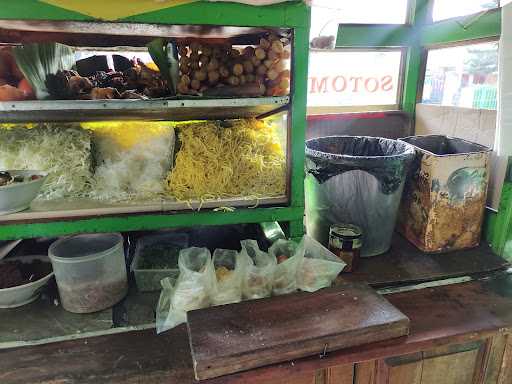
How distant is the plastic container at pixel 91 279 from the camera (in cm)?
172

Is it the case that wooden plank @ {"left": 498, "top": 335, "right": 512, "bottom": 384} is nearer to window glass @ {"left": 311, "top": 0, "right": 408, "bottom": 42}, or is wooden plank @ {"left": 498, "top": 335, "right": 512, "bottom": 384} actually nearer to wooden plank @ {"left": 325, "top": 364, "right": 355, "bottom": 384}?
wooden plank @ {"left": 325, "top": 364, "right": 355, "bottom": 384}

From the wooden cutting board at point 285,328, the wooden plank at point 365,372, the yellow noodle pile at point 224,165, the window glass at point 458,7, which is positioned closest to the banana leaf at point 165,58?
the yellow noodle pile at point 224,165

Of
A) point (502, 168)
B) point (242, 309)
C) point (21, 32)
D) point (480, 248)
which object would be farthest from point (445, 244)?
point (21, 32)

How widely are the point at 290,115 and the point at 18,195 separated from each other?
1350mm

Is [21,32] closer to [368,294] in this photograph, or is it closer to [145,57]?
[145,57]

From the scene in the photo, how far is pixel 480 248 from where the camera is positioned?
2328mm

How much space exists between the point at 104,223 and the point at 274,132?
115cm

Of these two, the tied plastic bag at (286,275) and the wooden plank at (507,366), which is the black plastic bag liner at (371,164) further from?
the wooden plank at (507,366)

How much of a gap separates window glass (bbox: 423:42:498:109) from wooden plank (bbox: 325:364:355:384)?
211cm

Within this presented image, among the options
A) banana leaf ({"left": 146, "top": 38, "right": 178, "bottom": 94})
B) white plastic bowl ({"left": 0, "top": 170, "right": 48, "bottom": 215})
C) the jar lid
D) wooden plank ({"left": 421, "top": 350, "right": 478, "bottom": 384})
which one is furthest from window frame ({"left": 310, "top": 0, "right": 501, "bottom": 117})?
white plastic bowl ({"left": 0, "top": 170, "right": 48, "bottom": 215})

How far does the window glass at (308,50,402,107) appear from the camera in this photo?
126 inches

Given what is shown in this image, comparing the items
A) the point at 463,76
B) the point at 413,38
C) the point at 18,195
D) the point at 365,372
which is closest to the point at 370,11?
the point at 413,38

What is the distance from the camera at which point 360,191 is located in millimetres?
2113

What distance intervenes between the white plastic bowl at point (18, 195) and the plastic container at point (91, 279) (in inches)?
11.4
